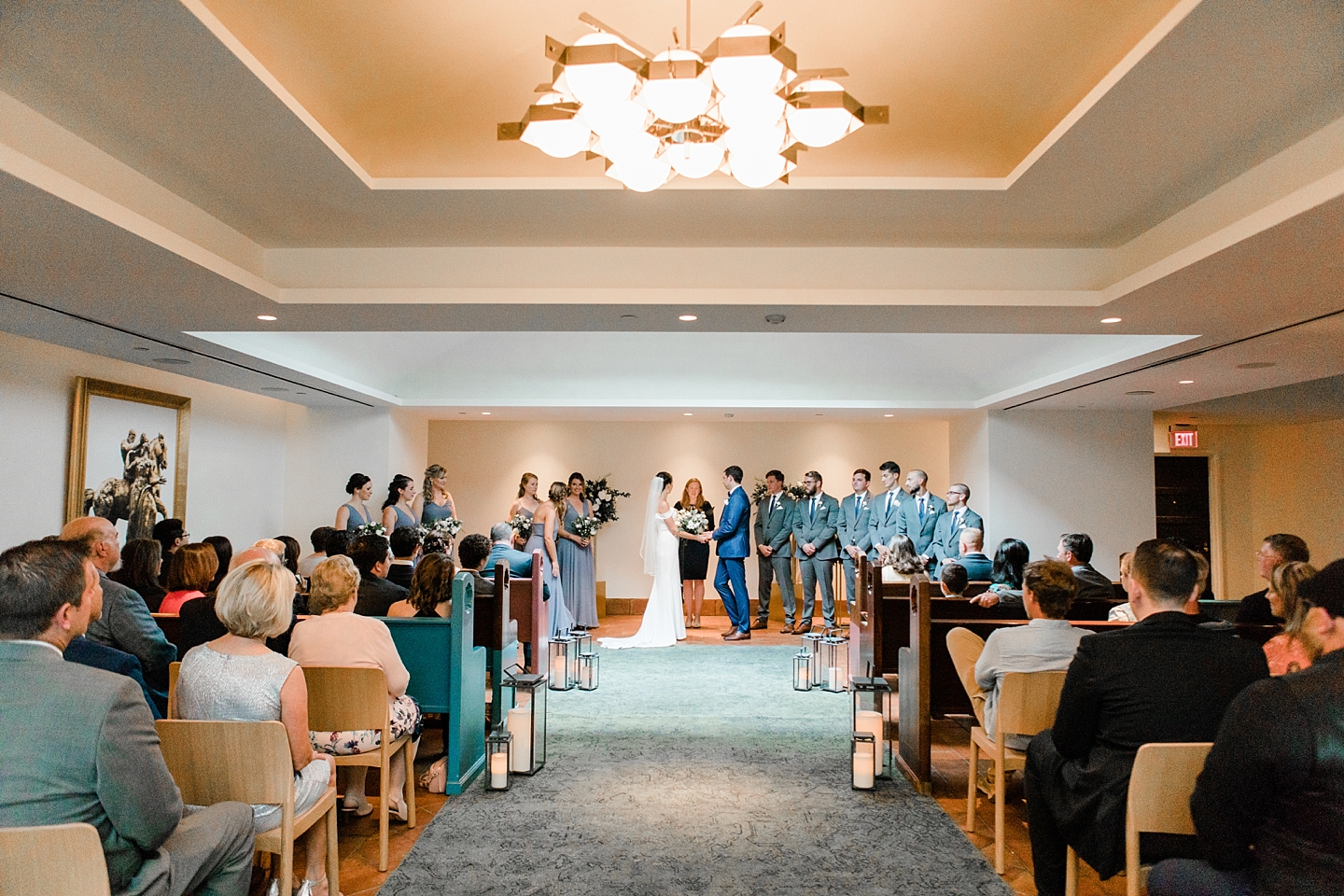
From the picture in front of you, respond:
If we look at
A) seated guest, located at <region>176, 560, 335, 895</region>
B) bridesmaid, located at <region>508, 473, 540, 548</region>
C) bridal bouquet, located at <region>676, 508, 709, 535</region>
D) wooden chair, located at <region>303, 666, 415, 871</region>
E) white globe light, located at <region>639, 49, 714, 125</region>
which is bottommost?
wooden chair, located at <region>303, 666, 415, 871</region>

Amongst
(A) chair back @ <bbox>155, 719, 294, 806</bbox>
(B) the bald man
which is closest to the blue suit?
(B) the bald man

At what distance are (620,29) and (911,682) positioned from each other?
11.6 ft

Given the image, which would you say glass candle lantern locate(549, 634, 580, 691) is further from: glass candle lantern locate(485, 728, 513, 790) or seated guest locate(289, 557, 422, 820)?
seated guest locate(289, 557, 422, 820)

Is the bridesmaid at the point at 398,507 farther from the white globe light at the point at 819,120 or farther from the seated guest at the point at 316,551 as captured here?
the white globe light at the point at 819,120

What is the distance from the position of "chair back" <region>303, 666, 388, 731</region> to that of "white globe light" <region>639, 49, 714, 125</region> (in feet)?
7.90

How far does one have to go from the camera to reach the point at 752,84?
2578mm

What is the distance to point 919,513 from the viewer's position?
977 centimetres

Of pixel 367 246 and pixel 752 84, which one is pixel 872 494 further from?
pixel 752 84

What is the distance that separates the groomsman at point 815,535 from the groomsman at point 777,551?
0.42ft

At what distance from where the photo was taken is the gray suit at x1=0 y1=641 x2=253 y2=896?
6.28ft

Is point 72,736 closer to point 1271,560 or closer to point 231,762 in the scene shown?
point 231,762

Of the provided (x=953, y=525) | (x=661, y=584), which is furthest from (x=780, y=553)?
(x=953, y=525)

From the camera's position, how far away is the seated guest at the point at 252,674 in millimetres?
2807

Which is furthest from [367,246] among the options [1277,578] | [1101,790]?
[1277,578]
